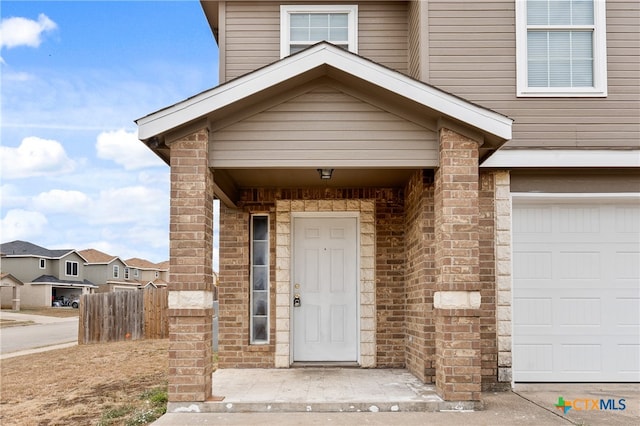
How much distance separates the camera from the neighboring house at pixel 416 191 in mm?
7098

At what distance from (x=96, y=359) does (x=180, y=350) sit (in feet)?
29.9

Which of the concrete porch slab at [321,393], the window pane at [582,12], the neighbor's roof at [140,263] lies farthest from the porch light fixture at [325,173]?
the neighbor's roof at [140,263]

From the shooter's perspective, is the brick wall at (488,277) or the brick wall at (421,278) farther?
the brick wall at (488,277)

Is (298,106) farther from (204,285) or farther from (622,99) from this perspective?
(622,99)

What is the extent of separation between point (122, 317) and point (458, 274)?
50.6 feet

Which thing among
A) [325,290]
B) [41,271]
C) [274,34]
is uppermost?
[274,34]

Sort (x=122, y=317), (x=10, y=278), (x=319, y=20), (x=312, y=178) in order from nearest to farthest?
(x=312, y=178)
(x=319, y=20)
(x=122, y=317)
(x=10, y=278)

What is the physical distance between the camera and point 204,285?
7.02 meters

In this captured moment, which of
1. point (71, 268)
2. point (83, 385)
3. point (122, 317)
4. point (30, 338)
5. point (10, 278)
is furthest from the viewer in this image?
point (71, 268)

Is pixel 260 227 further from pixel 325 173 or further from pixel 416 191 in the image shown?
pixel 416 191

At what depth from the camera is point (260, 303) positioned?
32.7 ft

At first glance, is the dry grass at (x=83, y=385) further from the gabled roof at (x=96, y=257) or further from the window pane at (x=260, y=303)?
the gabled roof at (x=96, y=257)

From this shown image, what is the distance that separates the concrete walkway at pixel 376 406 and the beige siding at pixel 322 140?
2608 millimetres

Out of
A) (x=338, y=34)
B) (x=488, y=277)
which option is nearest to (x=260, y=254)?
(x=488, y=277)
